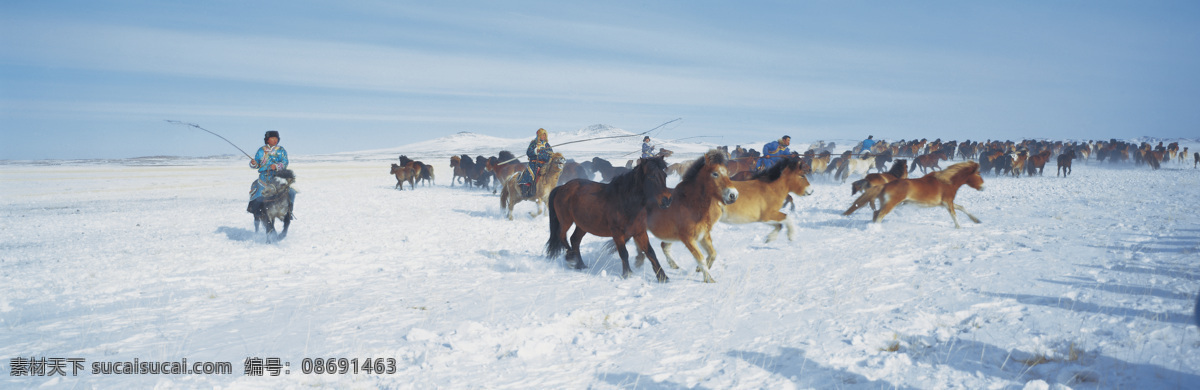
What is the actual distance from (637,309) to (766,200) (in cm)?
418

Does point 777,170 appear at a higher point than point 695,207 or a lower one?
higher

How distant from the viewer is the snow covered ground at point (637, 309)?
3.31 metres

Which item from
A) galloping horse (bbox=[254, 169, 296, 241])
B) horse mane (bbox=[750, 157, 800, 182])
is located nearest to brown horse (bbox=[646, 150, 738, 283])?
horse mane (bbox=[750, 157, 800, 182])

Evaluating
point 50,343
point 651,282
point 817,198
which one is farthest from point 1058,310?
point 817,198

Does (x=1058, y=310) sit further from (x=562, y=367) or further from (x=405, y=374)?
(x=405, y=374)

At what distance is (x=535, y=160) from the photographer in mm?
12109

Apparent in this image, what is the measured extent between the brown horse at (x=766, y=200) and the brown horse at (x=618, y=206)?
7.92ft

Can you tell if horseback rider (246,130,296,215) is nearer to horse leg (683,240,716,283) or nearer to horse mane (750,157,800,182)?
horse leg (683,240,716,283)

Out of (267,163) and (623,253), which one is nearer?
(623,253)

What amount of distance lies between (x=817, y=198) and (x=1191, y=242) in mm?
9265

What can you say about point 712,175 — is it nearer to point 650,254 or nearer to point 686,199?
point 686,199

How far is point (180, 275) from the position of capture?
648cm

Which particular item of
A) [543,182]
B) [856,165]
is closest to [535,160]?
[543,182]

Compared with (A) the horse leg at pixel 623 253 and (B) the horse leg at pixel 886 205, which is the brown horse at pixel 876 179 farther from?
(A) the horse leg at pixel 623 253
